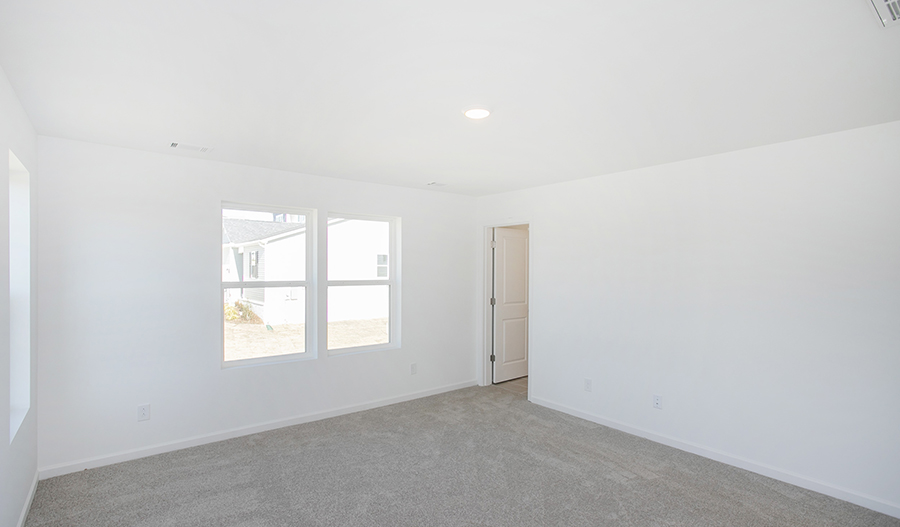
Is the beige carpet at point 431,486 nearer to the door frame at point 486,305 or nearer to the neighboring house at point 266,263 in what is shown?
the neighboring house at point 266,263

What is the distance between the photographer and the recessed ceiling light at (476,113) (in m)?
2.55

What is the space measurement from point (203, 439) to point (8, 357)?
174 centimetres

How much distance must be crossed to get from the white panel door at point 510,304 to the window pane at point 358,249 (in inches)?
56.5

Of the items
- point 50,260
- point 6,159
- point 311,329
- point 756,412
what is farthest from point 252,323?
point 756,412

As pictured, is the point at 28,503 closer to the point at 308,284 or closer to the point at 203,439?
the point at 203,439

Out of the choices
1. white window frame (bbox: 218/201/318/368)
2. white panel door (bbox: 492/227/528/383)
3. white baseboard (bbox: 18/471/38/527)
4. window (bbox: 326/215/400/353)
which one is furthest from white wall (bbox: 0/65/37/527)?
white panel door (bbox: 492/227/528/383)

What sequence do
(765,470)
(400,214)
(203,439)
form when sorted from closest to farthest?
(765,470)
(203,439)
(400,214)

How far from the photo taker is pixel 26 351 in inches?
109

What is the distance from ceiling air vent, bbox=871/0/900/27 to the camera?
153 cm

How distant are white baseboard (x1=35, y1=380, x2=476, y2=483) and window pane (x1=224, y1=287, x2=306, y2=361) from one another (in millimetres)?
606

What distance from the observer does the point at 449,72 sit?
6.80 ft

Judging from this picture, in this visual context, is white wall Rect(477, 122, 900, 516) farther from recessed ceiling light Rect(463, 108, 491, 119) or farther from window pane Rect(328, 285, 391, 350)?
recessed ceiling light Rect(463, 108, 491, 119)

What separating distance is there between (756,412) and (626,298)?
1280mm

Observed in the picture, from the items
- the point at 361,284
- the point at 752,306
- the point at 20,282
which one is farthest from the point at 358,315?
the point at 752,306
